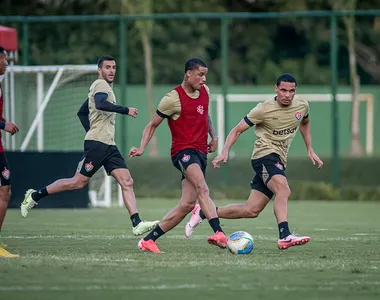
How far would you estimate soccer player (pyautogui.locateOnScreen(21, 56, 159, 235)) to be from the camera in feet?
42.4

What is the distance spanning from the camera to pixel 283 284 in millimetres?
8562

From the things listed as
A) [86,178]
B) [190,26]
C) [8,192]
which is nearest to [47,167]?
[86,178]

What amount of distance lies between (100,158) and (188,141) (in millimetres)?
2267

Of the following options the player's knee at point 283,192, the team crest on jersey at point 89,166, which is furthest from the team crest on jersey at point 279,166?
the team crest on jersey at point 89,166

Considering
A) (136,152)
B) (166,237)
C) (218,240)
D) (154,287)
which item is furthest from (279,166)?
(154,287)

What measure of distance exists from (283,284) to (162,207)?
11647 millimetres

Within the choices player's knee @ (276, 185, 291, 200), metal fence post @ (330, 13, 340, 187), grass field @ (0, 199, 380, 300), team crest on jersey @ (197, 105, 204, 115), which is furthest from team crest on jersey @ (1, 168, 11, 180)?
metal fence post @ (330, 13, 340, 187)

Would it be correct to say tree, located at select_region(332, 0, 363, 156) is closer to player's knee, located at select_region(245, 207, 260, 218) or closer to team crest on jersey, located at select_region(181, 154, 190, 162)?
player's knee, located at select_region(245, 207, 260, 218)

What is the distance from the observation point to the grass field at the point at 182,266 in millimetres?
8125

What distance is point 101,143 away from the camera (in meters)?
13.4

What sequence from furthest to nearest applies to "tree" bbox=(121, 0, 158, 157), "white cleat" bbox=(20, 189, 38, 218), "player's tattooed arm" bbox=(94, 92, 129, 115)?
"tree" bbox=(121, 0, 158, 157)
"white cleat" bbox=(20, 189, 38, 218)
"player's tattooed arm" bbox=(94, 92, 129, 115)

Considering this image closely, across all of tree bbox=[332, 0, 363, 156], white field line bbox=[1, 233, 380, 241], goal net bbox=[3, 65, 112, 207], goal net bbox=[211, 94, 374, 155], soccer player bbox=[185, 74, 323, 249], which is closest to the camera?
soccer player bbox=[185, 74, 323, 249]

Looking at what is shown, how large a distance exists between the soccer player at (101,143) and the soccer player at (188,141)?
59.9 inches

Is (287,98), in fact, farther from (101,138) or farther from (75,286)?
(75,286)
